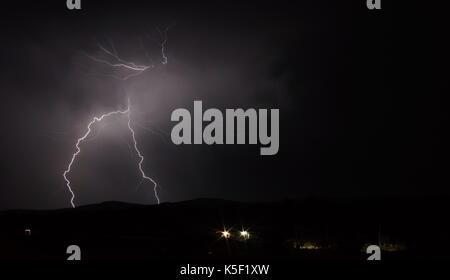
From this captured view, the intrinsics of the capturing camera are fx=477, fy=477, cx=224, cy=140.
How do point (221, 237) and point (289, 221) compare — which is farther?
point (289, 221)

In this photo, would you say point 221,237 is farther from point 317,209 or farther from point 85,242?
point 317,209

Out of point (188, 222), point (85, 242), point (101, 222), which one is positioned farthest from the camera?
point (101, 222)

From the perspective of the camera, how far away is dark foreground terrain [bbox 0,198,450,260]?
49.6 feet

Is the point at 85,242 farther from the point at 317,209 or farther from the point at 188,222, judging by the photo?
the point at 317,209

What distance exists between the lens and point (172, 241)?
18312mm

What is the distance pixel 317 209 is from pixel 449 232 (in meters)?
8.98

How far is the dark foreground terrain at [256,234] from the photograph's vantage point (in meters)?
15.1

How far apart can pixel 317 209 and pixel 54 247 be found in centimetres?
1760

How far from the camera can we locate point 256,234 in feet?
69.9
